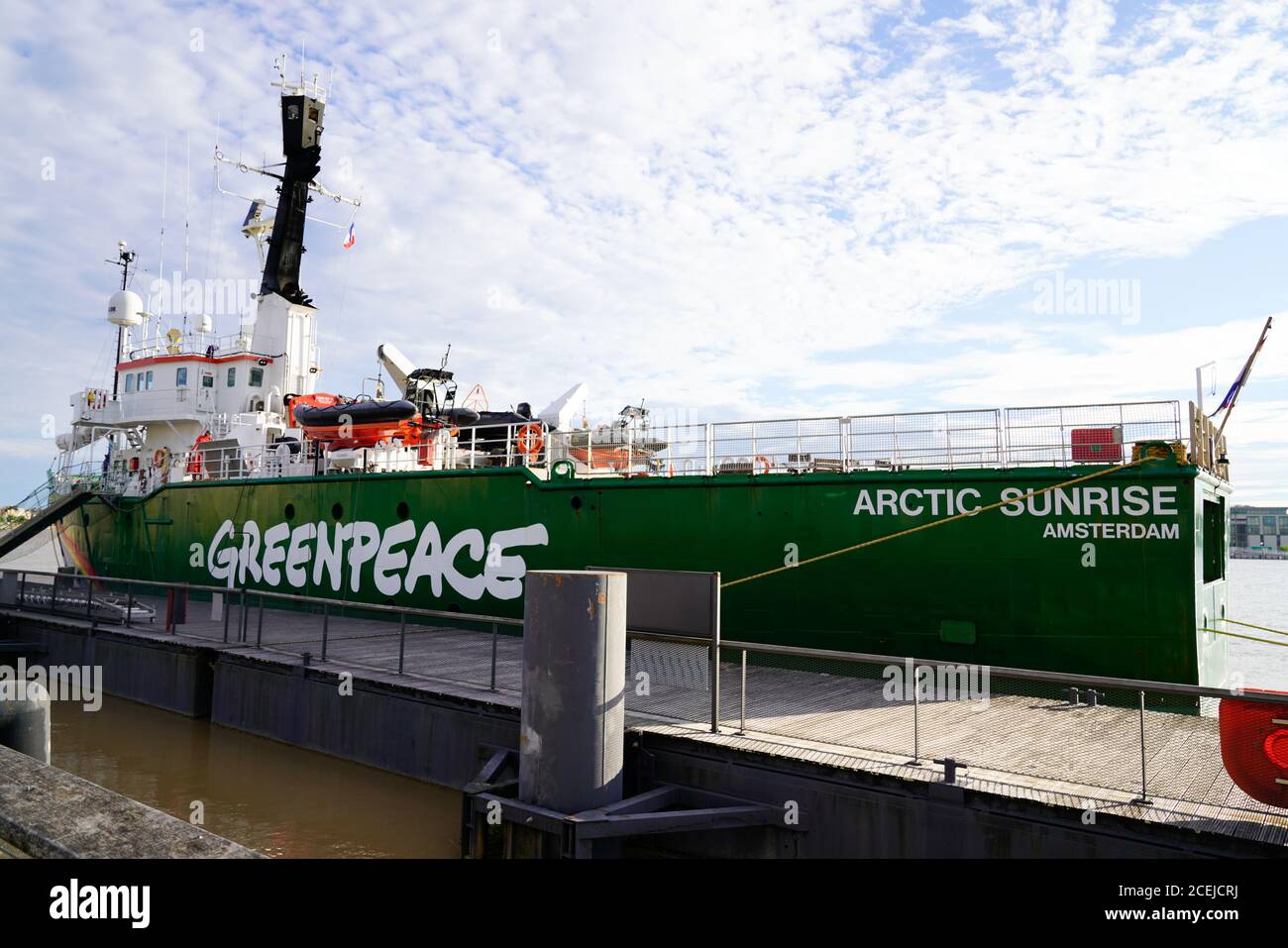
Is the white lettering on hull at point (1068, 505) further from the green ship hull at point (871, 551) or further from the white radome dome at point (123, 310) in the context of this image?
the white radome dome at point (123, 310)

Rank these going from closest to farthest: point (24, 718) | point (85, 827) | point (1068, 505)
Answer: point (85, 827) → point (24, 718) → point (1068, 505)

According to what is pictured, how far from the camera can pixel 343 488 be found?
1856 centimetres

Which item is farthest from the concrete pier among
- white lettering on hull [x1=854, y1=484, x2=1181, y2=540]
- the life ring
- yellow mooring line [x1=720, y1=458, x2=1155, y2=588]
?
the life ring

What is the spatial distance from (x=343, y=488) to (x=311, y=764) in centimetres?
779

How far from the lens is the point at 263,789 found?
37.1ft

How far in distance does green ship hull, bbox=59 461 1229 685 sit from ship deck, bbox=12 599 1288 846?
93cm

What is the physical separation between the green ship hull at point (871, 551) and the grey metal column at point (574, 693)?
19.0ft

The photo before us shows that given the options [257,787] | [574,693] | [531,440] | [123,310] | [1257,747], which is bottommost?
[257,787]

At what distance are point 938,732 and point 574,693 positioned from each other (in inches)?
158

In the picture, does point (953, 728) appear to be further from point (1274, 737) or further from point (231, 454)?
point (231, 454)

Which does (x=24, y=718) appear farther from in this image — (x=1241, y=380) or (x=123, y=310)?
(x=123, y=310)

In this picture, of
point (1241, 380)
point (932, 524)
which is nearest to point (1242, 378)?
point (1241, 380)
